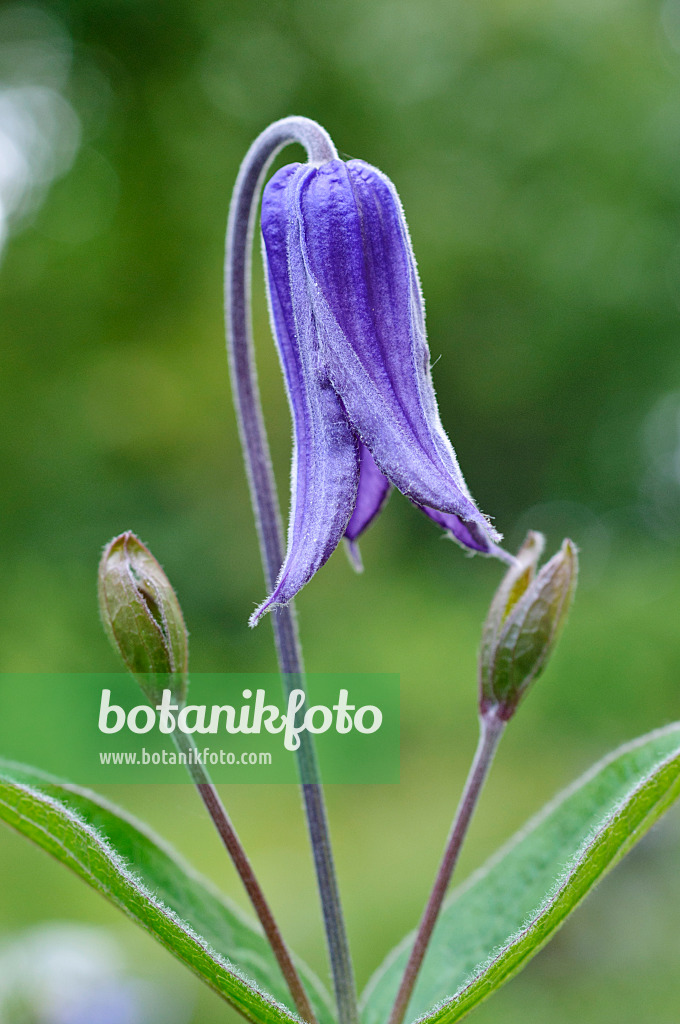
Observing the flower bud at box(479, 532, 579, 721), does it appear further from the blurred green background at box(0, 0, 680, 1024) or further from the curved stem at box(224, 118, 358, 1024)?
the blurred green background at box(0, 0, 680, 1024)

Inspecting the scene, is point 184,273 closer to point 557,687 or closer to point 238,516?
point 238,516

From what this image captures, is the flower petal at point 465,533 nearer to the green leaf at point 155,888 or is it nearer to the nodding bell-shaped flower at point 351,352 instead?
the nodding bell-shaped flower at point 351,352

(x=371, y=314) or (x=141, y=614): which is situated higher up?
(x=371, y=314)

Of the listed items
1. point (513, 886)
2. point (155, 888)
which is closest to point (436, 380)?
point (513, 886)

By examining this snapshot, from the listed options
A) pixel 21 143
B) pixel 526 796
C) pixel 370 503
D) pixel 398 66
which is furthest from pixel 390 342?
pixel 398 66

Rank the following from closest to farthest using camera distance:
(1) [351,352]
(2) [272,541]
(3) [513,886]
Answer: (1) [351,352] → (2) [272,541] → (3) [513,886]

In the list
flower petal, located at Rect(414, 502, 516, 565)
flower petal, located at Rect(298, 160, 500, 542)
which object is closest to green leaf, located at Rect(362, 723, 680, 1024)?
flower petal, located at Rect(414, 502, 516, 565)

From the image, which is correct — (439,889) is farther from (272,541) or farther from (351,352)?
(351,352)

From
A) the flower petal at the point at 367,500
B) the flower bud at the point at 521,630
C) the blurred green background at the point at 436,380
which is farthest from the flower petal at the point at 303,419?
the blurred green background at the point at 436,380
